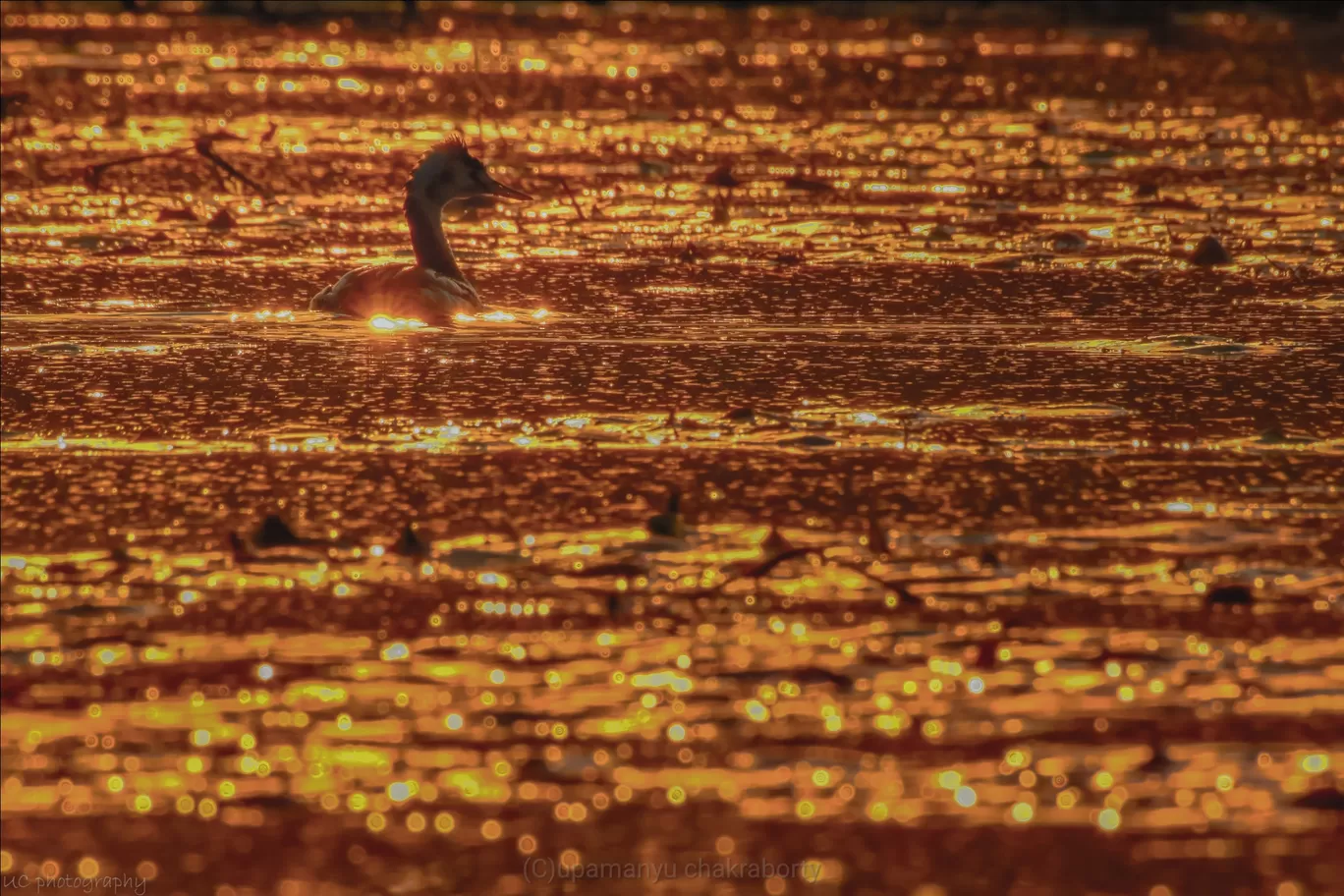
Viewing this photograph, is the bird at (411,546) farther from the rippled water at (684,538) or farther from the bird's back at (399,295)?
the bird's back at (399,295)

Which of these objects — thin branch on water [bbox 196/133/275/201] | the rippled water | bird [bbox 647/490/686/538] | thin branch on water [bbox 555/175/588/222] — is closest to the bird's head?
the rippled water

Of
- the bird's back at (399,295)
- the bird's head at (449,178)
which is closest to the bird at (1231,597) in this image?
the bird's back at (399,295)

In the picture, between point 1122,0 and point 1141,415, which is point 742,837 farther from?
point 1122,0

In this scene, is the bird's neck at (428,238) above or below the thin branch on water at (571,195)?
above

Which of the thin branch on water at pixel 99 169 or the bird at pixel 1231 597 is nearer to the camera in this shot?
the bird at pixel 1231 597

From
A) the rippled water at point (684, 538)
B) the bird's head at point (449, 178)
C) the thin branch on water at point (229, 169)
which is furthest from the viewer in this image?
the thin branch on water at point (229, 169)

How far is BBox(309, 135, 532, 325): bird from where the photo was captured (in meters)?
11.0

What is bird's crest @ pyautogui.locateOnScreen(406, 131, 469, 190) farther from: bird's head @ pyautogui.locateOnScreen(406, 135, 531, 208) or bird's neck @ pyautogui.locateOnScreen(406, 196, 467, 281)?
bird's neck @ pyautogui.locateOnScreen(406, 196, 467, 281)

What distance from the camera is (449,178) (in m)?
12.3

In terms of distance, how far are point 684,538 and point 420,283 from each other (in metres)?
4.21

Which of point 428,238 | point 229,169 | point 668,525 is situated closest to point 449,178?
point 428,238

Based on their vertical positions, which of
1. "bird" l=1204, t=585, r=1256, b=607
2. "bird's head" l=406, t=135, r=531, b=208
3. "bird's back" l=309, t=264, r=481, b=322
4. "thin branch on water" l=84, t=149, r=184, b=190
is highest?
"bird" l=1204, t=585, r=1256, b=607

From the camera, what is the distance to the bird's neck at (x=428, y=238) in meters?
11.7

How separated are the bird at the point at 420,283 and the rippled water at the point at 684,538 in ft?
0.86
